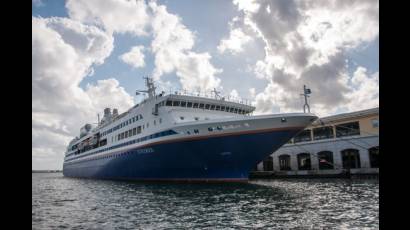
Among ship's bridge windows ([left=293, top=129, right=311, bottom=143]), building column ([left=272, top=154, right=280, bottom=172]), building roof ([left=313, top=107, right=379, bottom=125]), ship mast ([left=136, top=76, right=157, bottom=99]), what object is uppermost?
ship mast ([left=136, top=76, right=157, bottom=99])

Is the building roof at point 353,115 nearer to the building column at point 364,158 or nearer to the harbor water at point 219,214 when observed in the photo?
the building column at point 364,158

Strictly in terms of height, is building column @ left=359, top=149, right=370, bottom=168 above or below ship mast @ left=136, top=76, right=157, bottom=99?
below

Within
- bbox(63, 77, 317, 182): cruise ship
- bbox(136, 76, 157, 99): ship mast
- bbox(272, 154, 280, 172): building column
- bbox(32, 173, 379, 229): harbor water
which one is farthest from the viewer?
bbox(272, 154, 280, 172): building column

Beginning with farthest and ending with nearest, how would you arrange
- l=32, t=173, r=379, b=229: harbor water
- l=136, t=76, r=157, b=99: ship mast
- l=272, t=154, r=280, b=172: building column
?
l=272, t=154, r=280, b=172: building column < l=136, t=76, r=157, b=99: ship mast < l=32, t=173, r=379, b=229: harbor water

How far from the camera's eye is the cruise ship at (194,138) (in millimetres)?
26828

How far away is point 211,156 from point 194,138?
2.40m

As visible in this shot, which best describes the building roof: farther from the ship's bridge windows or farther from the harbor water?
the harbor water

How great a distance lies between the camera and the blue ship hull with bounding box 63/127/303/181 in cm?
2695

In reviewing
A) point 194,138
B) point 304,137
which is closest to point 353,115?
point 304,137

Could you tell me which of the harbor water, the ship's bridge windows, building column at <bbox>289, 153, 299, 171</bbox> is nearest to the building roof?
the ship's bridge windows

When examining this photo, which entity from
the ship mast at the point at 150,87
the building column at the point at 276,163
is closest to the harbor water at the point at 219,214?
the ship mast at the point at 150,87

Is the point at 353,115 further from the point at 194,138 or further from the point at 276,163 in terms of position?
the point at 194,138

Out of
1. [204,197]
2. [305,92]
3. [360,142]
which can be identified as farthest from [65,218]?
[360,142]
